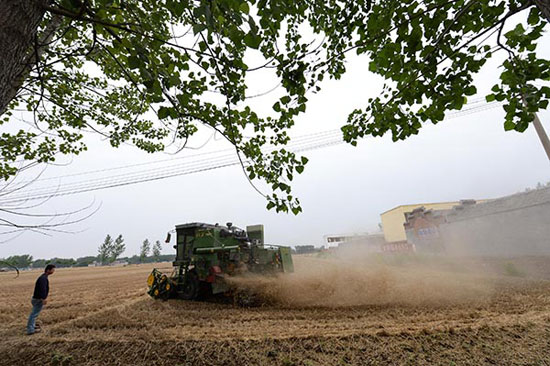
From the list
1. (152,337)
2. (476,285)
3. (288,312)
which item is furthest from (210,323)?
(476,285)

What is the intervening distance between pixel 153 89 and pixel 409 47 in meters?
2.56

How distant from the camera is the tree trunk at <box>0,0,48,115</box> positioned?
1.27 meters

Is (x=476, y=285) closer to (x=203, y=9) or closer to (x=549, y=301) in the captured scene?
(x=549, y=301)

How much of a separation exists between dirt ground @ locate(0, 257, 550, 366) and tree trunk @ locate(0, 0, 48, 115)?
13.1ft

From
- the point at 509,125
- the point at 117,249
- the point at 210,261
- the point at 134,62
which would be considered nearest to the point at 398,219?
the point at 210,261

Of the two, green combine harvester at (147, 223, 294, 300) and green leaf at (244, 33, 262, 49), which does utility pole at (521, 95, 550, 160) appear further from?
green leaf at (244, 33, 262, 49)

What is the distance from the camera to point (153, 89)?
1.73 m

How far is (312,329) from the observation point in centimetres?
443

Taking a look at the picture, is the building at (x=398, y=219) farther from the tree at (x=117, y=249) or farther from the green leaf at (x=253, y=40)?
the tree at (x=117, y=249)

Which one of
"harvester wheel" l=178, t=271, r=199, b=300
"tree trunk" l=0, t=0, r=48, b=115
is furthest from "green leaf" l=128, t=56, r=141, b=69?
"harvester wheel" l=178, t=271, r=199, b=300

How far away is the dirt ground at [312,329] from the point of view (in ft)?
10.9

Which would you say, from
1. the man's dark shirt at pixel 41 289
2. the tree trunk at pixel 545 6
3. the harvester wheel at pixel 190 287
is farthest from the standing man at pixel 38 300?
the tree trunk at pixel 545 6

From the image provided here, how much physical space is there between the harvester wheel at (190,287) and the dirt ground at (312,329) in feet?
1.48

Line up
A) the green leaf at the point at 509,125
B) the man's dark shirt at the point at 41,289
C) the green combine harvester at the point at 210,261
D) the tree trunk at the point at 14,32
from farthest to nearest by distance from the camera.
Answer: the green combine harvester at the point at 210,261, the man's dark shirt at the point at 41,289, the green leaf at the point at 509,125, the tree trunk at the point at 14,32
